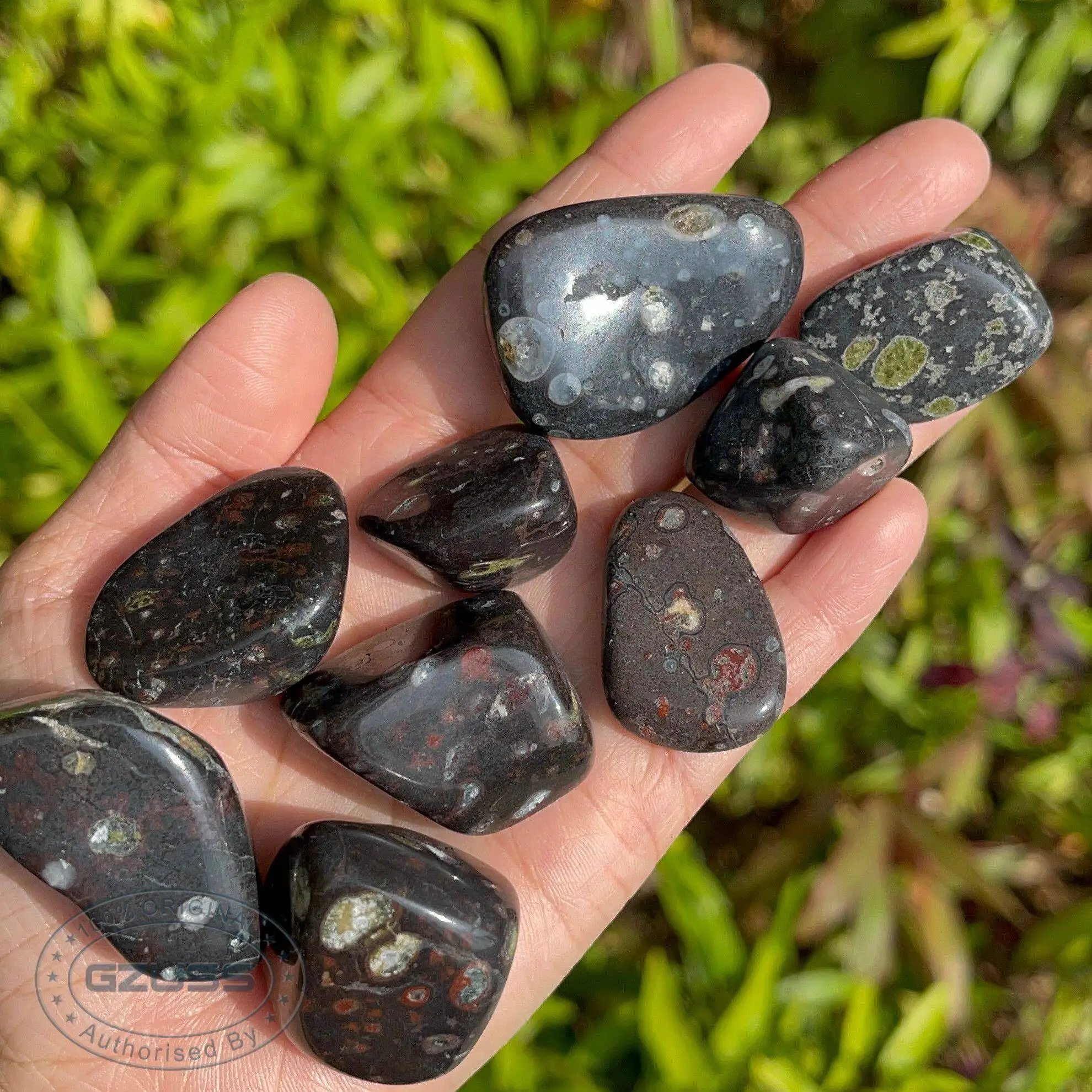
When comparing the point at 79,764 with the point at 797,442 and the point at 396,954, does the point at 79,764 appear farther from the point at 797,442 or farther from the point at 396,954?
the point at 797,442

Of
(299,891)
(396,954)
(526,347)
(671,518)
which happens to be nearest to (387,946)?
(396,954)

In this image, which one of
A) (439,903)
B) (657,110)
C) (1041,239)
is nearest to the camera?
(439,903)

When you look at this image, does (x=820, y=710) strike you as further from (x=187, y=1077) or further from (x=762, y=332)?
(x=187, y=1077)

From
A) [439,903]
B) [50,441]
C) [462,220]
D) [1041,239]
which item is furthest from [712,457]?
[50,441]

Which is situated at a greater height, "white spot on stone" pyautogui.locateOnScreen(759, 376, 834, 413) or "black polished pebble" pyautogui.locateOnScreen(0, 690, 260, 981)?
"black polished pebble" pyautogui.locateOnScreen(0, 690, 260, 981)

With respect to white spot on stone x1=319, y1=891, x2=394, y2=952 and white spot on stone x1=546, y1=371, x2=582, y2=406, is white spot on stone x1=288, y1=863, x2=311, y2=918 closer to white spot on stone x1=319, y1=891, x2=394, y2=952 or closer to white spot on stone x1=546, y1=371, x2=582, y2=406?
white spot on stone x1=319, y1=891, x2=394, y2=952

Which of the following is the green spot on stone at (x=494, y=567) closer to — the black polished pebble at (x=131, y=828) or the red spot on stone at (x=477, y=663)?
the red spot on stone at (x=477, y=663)

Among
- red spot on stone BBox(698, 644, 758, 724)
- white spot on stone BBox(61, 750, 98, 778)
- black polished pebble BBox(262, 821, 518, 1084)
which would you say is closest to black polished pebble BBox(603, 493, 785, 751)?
red spot on stone BBox(698, 644, 758, 724)
